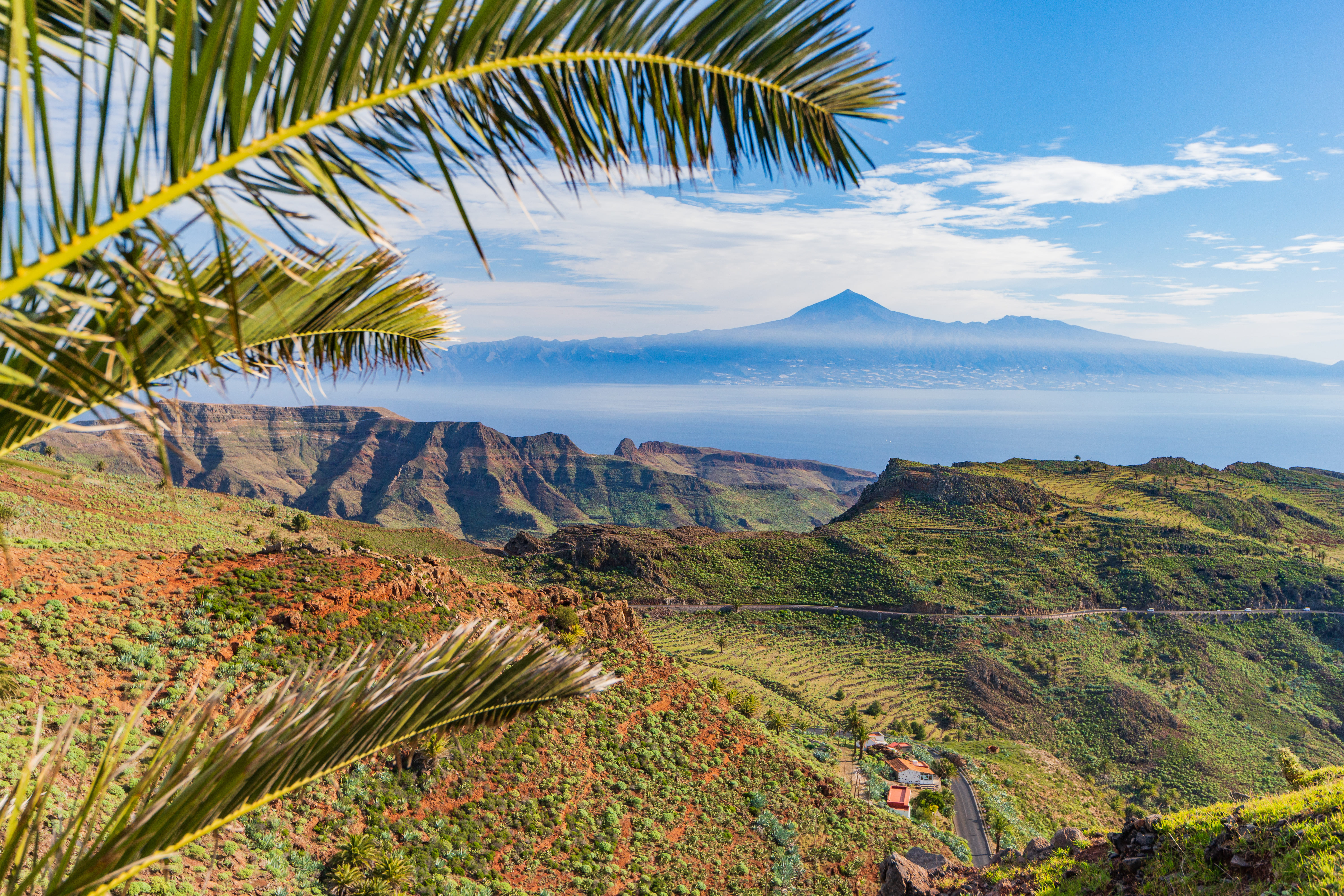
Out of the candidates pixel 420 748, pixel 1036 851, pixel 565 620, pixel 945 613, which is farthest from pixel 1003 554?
pixel 420 748

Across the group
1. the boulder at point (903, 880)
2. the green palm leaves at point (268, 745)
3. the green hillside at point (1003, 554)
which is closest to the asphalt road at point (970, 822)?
the boulder at point (903, 880)

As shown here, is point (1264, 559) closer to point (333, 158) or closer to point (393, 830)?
point (393, 830)

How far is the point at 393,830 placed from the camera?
37.2 ft

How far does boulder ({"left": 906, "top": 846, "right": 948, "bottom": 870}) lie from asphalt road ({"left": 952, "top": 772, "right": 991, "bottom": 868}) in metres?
3.86

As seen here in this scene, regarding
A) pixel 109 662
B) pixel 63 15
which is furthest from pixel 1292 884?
pixel 109 662

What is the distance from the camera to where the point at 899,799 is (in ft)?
69.9

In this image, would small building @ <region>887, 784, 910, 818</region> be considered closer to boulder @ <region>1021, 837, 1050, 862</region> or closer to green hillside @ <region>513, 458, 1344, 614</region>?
boulder @ <region>1021, 837, 1050, 862</region>

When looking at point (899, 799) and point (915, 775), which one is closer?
point (899, 799)

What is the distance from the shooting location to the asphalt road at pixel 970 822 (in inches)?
811

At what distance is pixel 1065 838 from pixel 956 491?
169 ft

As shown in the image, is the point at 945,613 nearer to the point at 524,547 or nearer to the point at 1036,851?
the point at 524,547

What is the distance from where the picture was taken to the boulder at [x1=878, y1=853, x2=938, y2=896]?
12.9 m

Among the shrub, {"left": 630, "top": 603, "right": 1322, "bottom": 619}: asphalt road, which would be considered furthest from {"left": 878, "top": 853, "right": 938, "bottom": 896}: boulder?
{"left": 630, "top": 603, "right": 1322, "bottom": 619}: asphalt road

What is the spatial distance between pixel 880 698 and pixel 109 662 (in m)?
34.7
